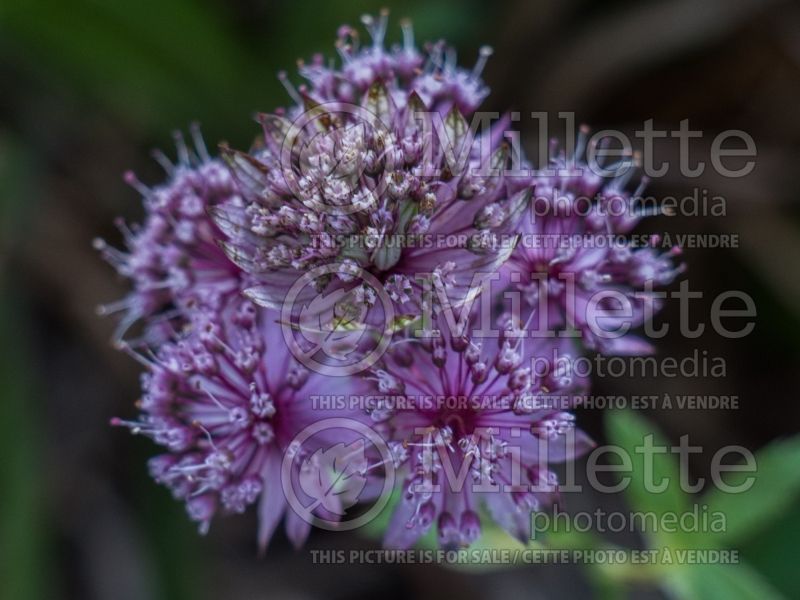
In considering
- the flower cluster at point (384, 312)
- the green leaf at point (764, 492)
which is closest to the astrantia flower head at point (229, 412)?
the flower cluster at point (384, 312)

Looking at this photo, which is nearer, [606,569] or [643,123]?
[606,569]

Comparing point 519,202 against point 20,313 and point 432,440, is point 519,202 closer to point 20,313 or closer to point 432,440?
point 432,440

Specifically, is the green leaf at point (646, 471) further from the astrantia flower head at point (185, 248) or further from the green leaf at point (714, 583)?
the astrantia flower head at point (185, 248)

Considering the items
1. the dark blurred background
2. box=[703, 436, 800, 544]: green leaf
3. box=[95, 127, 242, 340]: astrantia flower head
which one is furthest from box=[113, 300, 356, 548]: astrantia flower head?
the dark blurred background

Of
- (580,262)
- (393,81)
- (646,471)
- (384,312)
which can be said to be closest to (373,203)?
(384,312)

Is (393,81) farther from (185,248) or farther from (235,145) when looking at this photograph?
(235,145)

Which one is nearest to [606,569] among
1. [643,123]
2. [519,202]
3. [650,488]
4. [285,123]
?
[650,488]
